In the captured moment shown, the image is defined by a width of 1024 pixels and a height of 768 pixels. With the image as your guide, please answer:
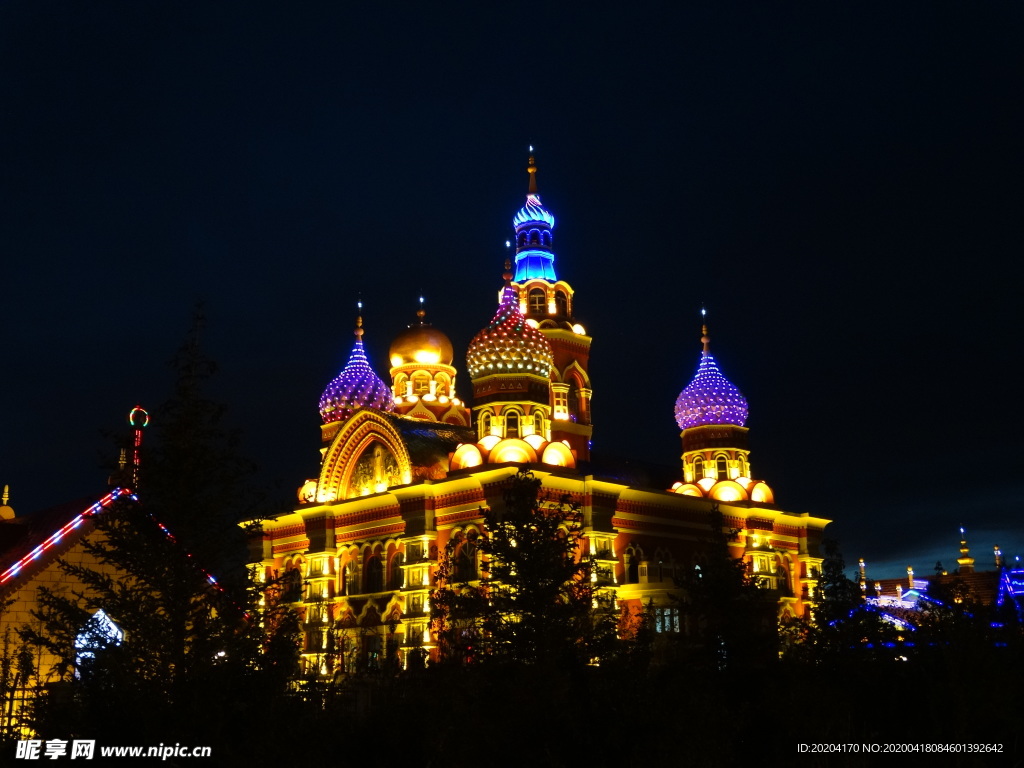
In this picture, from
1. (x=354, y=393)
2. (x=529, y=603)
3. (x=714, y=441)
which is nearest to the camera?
(x=529, y=603)

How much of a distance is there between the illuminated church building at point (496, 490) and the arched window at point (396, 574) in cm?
4

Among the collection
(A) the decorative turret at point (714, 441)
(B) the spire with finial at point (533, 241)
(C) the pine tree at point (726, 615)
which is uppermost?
(B) the spire with finial at point (533, 241)

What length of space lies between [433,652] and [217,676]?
1887 centimetres

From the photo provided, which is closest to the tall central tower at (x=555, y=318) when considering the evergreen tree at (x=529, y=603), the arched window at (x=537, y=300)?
the arched window at (x=537, y=300)

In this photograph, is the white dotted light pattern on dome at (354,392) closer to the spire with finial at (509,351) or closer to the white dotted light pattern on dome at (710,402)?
the spire with finial at (509,351)

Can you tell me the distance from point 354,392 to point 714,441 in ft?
43.1

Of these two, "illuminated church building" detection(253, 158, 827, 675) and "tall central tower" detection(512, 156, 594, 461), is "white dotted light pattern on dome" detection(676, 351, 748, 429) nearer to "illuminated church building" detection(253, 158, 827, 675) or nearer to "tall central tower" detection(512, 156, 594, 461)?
"illuminated church building" detection(253, 158, 827, 675)

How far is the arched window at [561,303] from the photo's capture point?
41.5 metres

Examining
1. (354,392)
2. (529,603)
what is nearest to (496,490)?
(354,392)

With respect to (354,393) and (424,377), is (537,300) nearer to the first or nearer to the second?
(424,377)

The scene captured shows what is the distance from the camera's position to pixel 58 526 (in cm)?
1838

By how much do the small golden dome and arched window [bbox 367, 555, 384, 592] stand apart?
10.8 meters

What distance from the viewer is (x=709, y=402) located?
38.5 metres

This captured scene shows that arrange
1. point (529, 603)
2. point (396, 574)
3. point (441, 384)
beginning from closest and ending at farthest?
point (529, 603) < point (396, 574) < point (441, 384)
